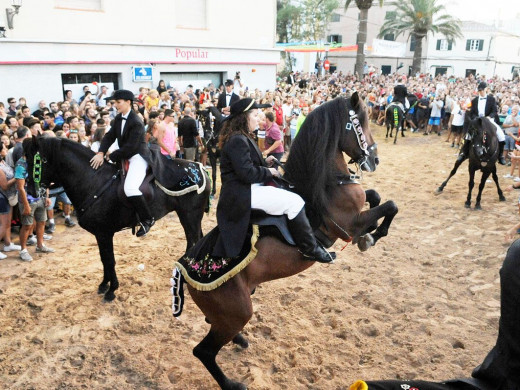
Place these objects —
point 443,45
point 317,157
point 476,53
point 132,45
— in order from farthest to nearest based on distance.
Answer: point 443,45
point 476,53
point 132,45
point 317,157

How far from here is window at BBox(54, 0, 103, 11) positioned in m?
15.6

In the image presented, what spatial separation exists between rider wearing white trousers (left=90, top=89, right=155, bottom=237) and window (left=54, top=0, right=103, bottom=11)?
12.6 meters

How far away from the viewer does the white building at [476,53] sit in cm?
5303

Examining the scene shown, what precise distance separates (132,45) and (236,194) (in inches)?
661

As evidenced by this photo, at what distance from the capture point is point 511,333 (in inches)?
73.2

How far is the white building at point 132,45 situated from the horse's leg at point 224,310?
1428cm

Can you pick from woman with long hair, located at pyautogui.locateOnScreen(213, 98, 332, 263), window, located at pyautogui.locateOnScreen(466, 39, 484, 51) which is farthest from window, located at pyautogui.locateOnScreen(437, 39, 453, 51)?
woman with long hair, located at pyautogui.locateOnScreen(213, 98, 332, 263)

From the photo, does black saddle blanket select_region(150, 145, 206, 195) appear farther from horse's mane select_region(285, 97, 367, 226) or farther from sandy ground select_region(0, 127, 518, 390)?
horse's mane select_region(285, 97, 367, 226)

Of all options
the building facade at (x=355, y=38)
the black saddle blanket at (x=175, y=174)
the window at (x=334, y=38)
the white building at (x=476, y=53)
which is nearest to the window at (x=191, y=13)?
the black saddle blanket at (x=175, y=174)

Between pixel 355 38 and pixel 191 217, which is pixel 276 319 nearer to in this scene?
pixel 191 217

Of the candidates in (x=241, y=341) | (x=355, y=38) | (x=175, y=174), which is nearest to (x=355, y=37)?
(x=355, y=38)

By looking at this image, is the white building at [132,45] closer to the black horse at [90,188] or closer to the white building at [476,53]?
the black horse at [90,188]

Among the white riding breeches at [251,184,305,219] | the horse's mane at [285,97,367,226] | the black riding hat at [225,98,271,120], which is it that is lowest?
the white riding breeches at [251,184,305,219]

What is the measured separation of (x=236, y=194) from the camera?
3.75 m
